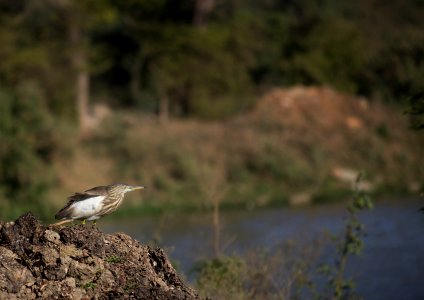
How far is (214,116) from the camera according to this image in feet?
162

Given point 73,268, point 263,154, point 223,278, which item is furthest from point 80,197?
point 263,154

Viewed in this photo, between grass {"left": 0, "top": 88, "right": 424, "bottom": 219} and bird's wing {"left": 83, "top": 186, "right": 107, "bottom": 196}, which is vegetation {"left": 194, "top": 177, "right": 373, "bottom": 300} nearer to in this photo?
bird's wing {"left": 83, "top": 186, "right": 107, "bottom": 196}

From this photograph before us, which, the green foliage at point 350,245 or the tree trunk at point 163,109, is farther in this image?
the tree trunk at point 163,109

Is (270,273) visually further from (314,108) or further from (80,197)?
(314,108)

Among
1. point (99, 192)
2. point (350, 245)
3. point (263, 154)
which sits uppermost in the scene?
point (263, 154)

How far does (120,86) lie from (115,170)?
12.9 meters

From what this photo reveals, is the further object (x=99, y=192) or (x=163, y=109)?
(x=163, y=109)

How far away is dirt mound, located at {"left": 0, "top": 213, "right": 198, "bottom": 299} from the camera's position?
7242 mm

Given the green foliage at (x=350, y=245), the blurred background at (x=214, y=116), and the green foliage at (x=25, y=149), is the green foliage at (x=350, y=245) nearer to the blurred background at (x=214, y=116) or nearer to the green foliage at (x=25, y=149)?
the blurred background at (x=214, y=116)

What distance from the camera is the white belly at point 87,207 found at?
8.63 metres

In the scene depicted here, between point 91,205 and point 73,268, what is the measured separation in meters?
1.32

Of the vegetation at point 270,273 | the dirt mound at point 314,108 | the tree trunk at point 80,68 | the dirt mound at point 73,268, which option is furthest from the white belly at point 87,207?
the dirt mound at point 314,108

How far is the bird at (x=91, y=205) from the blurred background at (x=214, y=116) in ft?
52.2

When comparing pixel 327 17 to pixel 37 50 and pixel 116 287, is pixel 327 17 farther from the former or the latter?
pixel 116 287
